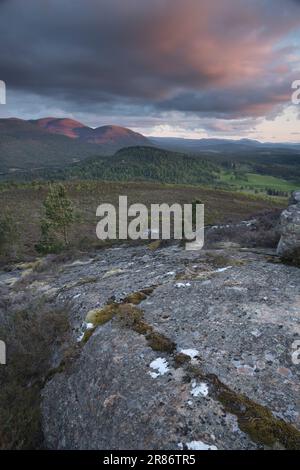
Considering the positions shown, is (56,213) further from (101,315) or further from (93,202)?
(93,202)

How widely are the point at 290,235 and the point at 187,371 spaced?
8.36 metres

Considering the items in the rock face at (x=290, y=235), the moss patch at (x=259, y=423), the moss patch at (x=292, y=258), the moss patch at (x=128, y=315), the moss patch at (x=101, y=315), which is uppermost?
the rock face at (x=290, y=235)

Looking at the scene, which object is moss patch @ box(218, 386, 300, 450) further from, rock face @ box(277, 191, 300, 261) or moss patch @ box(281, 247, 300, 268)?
rock face @ box(277, 191, 300, 261)

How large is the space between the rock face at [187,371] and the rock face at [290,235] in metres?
1.03

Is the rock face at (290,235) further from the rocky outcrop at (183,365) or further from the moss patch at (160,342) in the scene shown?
the moss patch at (160,342)

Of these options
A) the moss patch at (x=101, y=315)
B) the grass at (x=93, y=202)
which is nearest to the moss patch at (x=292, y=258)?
the moss patch at (x=101, y=315)

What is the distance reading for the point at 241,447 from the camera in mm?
5605

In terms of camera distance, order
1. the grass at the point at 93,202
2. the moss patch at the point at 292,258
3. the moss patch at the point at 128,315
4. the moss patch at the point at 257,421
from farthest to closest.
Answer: the grass at the point at 93,202, the moss patch at the point at 292,258, the moss patch at the point at 128,315, the moss patch at the point at 257,421

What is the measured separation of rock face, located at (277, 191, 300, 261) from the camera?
13164mm

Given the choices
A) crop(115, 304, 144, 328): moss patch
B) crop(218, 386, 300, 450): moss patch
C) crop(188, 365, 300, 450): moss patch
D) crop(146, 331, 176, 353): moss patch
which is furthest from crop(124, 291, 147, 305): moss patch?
crop(218, 386, 300, 450): moss patch

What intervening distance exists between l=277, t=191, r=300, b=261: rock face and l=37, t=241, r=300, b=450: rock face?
1.03 meters

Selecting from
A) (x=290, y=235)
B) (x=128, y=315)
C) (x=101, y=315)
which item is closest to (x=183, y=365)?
(x=128, y=315)

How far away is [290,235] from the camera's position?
13.4m

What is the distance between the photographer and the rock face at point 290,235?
13164mm
